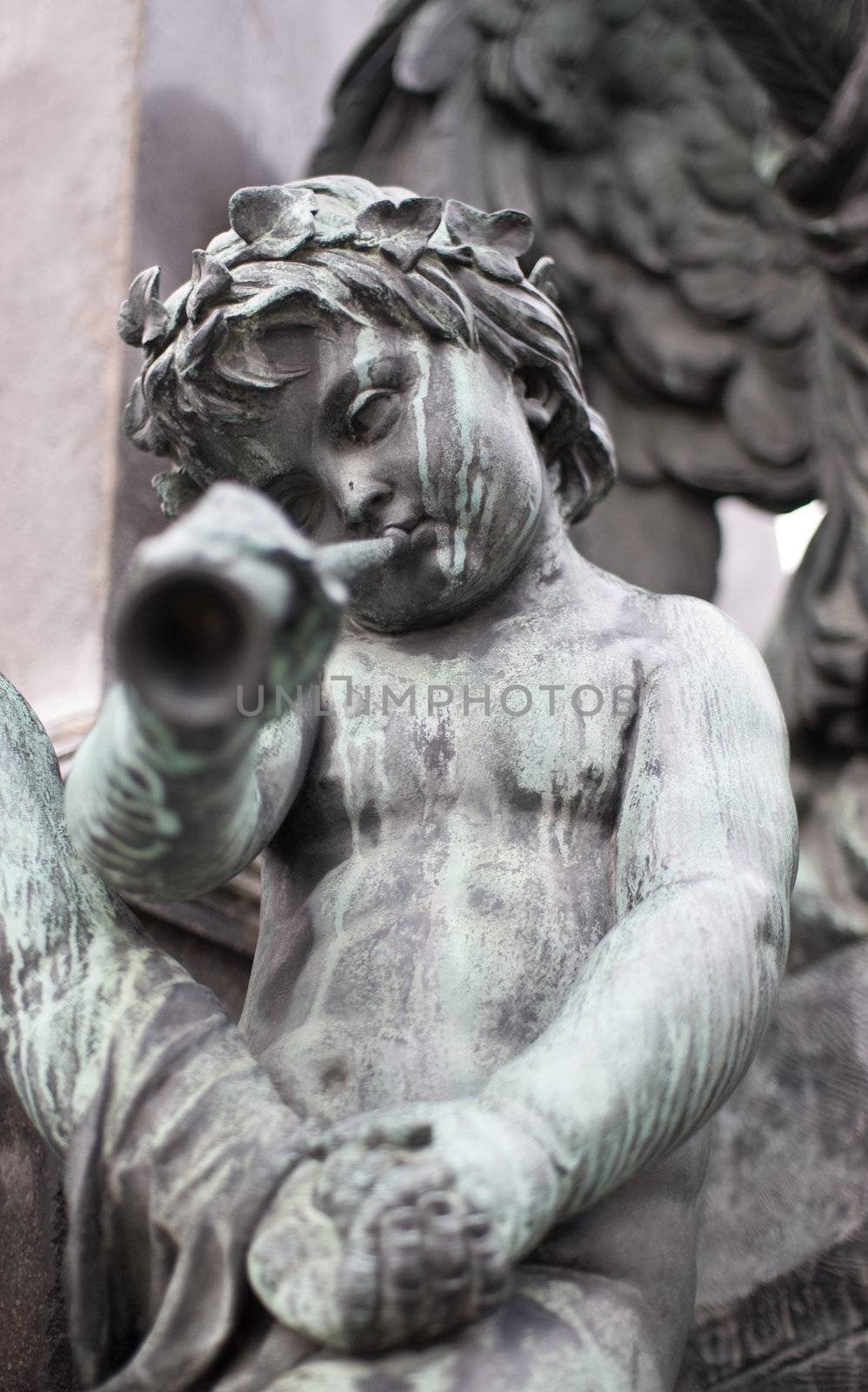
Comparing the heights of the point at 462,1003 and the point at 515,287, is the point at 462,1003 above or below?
below

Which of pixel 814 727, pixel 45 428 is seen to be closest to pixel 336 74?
pixel 45 428

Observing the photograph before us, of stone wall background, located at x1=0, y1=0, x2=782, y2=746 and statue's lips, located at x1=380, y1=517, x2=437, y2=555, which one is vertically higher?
statue's lips, located at x1=380, y1=517, x2=437, y2=555

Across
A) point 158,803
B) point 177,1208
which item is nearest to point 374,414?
point 158,803

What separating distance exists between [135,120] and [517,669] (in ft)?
4.00

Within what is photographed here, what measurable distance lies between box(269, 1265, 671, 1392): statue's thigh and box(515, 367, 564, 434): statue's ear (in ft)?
2.52

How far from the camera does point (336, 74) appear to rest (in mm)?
3143

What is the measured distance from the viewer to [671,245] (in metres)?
3.30

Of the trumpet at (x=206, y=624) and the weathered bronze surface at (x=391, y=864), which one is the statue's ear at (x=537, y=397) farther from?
the trumpet at (x=206, y=624)

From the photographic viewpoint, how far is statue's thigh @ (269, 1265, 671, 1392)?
1.28 m

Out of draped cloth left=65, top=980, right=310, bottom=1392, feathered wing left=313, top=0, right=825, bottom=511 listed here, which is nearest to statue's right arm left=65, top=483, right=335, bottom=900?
draped cloth left=65, top=980, right=310, bottom=1392

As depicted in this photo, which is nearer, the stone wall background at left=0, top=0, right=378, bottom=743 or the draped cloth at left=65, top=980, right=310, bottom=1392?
the draped cloth at left=65, top=980, right=310, bottom=1392

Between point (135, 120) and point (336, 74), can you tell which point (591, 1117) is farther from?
point (336, 74)

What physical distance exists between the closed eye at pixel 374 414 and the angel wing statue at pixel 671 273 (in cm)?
152

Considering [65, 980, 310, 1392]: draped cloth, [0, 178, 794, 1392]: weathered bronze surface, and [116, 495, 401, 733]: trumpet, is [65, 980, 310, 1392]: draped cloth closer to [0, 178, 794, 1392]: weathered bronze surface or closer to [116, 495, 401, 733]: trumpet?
[0, 178, 794, 1392]: weathered bronze surface
